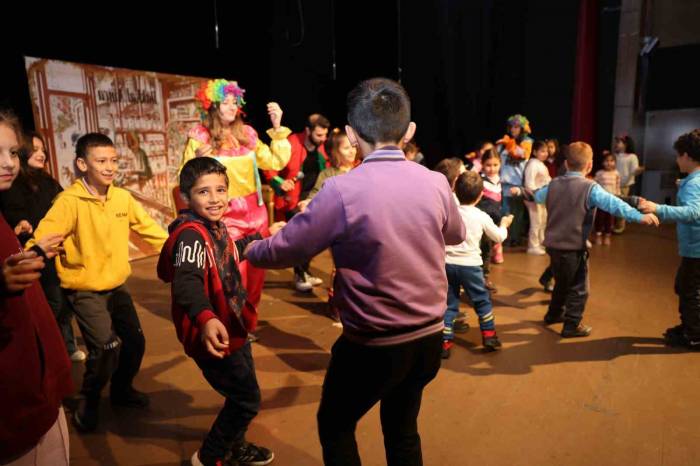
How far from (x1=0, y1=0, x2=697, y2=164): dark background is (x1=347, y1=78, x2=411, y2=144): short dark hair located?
4.41 m

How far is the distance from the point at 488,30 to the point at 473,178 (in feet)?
22.5

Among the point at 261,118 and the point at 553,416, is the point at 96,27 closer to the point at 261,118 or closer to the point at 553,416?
the point at 261,118

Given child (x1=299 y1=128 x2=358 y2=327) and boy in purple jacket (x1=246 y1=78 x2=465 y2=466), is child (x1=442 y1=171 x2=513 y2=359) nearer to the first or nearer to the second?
child (x1=299 y1=128 x2=358 y2=327)

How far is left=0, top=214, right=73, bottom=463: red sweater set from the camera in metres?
1.14

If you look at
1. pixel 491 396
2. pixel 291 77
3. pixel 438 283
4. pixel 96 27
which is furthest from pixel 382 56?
pixel 438 283

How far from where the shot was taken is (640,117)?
963 cm

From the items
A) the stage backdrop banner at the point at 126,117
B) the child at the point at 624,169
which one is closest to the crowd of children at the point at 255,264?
the stage backdrop banner at the point at 126,117

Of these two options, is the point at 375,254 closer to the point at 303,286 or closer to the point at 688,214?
the point at 688,214

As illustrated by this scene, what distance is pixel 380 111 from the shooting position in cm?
148

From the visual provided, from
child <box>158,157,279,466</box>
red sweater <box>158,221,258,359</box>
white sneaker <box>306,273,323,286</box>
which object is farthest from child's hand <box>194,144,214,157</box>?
white sneaker <box>306,273,323,286</box>

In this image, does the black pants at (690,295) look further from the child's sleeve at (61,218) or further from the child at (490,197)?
the child's sleeve at (61,218)

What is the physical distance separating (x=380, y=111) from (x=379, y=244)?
0.39 metres

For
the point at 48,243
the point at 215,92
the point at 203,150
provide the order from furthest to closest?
the point at 215,92
the point at 203,150
the point at 48,243

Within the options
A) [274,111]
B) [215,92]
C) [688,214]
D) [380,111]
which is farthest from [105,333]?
[688,214]
